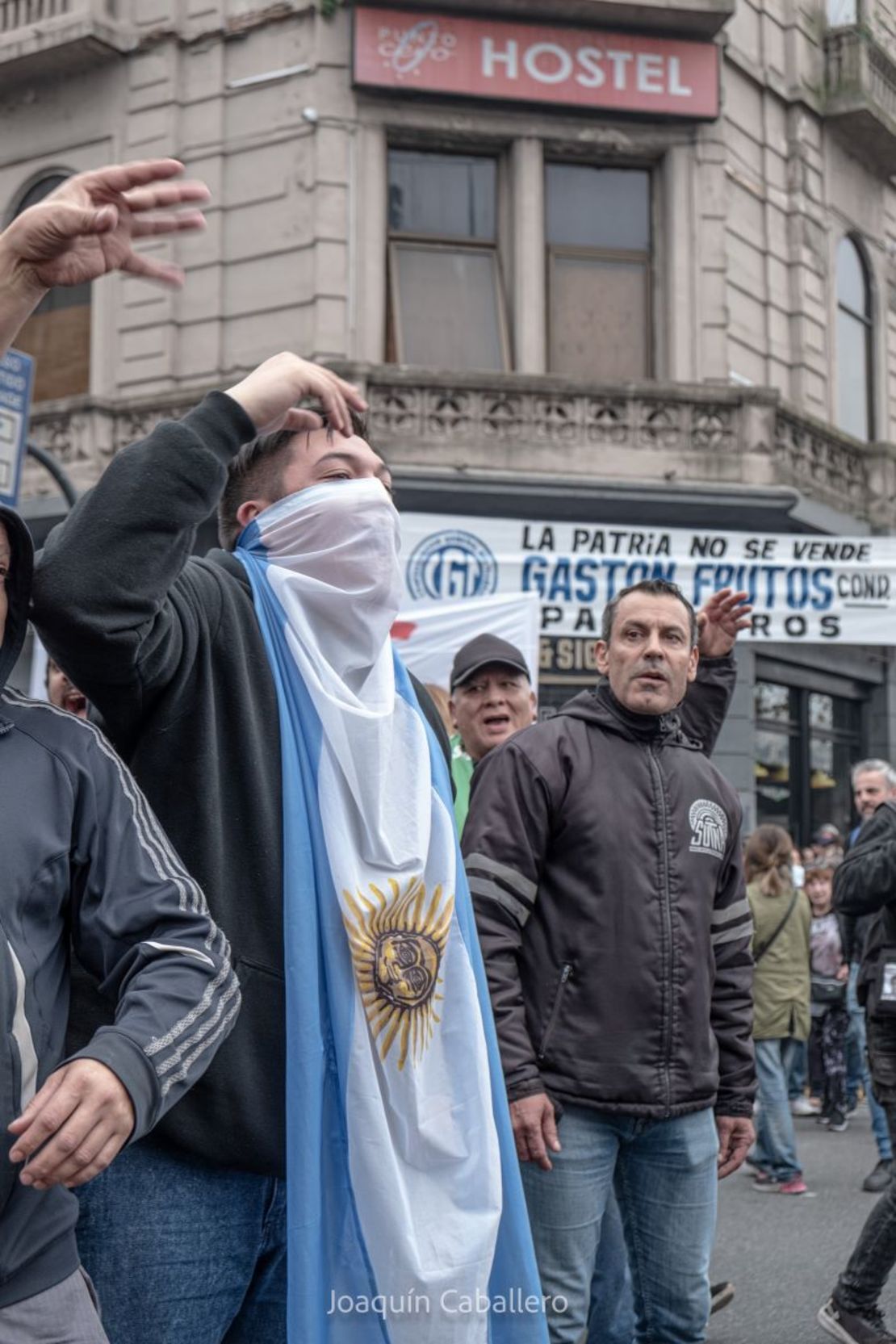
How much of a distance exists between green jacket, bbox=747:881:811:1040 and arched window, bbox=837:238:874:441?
9.01 metres

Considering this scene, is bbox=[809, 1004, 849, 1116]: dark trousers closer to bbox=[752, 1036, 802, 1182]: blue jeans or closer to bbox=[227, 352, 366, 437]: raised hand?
bbox=[752, 1036, 802, 1182]: blue jeans

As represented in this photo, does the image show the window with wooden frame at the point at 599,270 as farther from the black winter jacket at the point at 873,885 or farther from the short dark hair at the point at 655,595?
the short dark hair at the point at 655,595

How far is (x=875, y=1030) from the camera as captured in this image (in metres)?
5.49

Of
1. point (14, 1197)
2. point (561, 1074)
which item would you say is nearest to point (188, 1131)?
point (14, 1197)

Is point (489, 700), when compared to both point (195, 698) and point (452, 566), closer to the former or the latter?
point (195, 698)

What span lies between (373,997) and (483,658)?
3311mm

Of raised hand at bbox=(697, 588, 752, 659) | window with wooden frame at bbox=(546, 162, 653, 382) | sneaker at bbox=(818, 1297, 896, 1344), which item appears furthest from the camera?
window with wooden frame at bbox=(546, 162, 653, 382)

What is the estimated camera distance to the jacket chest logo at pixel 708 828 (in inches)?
152

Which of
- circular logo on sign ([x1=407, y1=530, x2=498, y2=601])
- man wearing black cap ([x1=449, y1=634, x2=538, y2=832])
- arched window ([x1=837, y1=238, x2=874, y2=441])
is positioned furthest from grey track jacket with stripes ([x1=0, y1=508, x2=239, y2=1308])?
arched window ([x1=837, y1=238, x2=874, y2=441])

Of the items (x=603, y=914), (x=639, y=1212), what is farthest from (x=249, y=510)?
(x=639, y=1212)

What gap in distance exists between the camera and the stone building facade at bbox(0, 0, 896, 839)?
14672mm

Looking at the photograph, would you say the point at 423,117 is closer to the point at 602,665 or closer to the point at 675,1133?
the point at 602,665

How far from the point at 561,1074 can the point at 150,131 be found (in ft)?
44.8

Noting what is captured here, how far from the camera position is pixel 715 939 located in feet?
13.2
